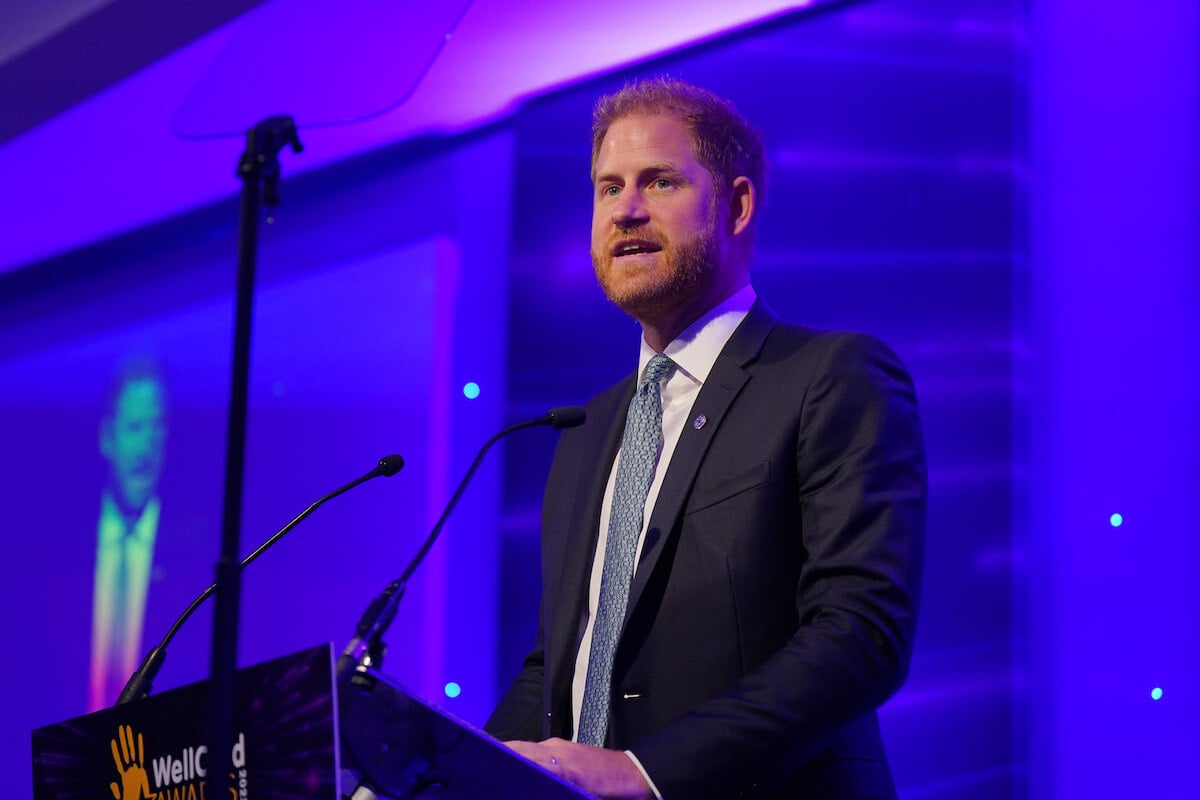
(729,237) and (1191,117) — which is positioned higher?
(1191,117)

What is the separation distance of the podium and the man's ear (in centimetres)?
128

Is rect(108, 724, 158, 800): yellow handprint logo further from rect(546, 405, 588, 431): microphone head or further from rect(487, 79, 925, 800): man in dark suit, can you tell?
rect(546, 405, 588, 431): microphone head

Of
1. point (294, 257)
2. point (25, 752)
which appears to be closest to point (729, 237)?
point (294, 257)

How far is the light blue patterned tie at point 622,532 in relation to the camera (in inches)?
80.1

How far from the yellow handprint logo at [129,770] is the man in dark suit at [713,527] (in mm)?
414

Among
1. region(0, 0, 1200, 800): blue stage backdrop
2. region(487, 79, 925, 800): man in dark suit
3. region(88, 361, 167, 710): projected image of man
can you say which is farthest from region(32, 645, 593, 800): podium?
region(88, 361, 167, 710): projected image of man

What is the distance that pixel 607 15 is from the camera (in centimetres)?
335

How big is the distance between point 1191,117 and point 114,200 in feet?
8.31

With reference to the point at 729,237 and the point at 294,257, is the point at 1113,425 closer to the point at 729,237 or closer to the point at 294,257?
the point at 729,237

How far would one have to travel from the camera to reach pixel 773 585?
6.50ft

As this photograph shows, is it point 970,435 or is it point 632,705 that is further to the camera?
point 970,435

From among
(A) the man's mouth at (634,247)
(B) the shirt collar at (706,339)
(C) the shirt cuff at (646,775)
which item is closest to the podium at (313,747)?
(C) the shirt cuff at (646,775)

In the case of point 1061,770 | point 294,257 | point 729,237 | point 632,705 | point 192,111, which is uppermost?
point 192,111

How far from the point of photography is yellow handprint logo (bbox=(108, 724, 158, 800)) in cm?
147
